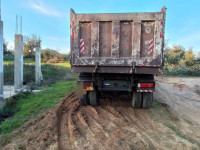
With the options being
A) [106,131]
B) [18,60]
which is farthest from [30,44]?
[106,131]

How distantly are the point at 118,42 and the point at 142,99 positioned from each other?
2.13 meters

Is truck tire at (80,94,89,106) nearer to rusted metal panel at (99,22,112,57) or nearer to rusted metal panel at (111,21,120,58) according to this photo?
rusted metal panel at (99,22,112,57)

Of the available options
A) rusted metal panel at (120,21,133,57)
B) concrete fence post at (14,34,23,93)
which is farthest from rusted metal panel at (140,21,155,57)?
concrete fence post at (14,34,23,93)

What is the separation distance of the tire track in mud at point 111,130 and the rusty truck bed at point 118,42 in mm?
1365

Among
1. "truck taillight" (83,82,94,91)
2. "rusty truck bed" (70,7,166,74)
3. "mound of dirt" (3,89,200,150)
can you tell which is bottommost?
"mound of dirt" (3,89,200,150)

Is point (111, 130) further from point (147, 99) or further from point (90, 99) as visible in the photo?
point (147, 99)

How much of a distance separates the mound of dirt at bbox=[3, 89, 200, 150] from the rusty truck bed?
1.37 meters

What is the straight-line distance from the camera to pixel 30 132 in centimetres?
A: 340

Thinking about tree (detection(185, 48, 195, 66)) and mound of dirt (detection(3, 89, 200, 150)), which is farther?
tree (detection(185, 48, 195, 66))

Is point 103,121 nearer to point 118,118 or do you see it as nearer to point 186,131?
point 118,118

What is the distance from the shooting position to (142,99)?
4.90 m

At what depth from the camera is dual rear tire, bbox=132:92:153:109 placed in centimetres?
477

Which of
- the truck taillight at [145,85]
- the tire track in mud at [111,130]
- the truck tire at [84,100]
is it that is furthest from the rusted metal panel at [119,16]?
the tire track in mud at [111,130]

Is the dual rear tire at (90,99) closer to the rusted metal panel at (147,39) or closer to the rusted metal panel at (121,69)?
the rusted metal panel at (121,69)
